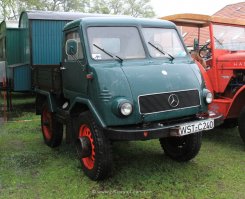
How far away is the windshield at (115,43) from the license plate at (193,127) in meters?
1.22

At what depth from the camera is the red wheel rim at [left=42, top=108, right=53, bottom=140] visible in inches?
261

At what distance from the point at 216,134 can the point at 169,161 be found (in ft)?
7.20

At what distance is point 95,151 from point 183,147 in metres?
1.56

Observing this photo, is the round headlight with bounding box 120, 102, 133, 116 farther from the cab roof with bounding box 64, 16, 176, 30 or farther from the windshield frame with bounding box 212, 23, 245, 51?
the windshield frame with bounding box 212, 23, 245, 51

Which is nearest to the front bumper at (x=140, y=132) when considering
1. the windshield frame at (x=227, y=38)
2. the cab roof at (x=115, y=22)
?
the cab roof at (x=115, y=22)

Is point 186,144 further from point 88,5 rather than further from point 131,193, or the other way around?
point 88,5

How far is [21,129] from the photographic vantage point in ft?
26.5

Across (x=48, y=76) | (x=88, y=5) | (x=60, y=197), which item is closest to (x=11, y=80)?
(x=48, y=76)

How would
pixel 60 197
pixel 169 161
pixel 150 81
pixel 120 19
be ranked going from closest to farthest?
pixel 60 197 < pixel 150 81 < pixel 120 19 < pixel 169 161

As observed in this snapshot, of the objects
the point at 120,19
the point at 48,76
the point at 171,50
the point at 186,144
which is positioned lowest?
the point at 186,144

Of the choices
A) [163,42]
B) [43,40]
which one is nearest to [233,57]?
[163,42]

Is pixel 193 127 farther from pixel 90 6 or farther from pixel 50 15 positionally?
pixel 90 6

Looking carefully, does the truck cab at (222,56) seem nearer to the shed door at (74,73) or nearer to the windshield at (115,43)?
Answer: the windshield at (115,43)

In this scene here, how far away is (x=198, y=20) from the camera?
692cm
